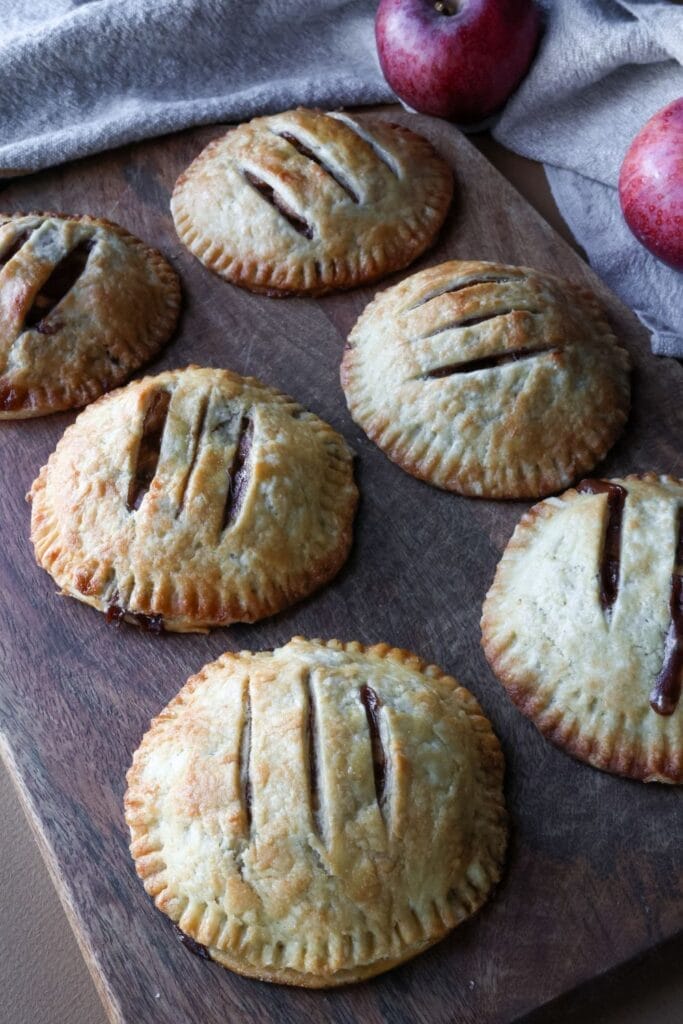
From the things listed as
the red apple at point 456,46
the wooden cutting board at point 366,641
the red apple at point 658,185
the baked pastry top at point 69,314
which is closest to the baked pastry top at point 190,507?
the wooden cutting board at point 366,641

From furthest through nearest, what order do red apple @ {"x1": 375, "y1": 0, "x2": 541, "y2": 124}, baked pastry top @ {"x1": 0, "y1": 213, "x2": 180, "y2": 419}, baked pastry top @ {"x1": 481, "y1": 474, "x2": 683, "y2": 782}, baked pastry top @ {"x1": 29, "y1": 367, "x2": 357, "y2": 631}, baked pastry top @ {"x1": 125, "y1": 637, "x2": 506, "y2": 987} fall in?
red apple @ {"x1": 375, "y1": 0, "x2": 541, "y2": 124} → baked pastry top @ {"x1": 0, "y1": 213, "x2": 180, "y2": 419} → baked pastry top @ {"x1": 29, "y1": 367, "x2": 357, "y2": 631} → baked pastry top @ {"x1": 481, "y1": 474, "x2": 683, "y2": 782} → baked pastry top @ {"x1": 125, "y1": 637, "x2": 506, "y2": 987}

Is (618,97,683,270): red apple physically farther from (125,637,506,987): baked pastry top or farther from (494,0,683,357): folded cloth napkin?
(125,637,506,987): baked pastry top

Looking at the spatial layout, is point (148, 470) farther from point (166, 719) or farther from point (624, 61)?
point (624, 61)

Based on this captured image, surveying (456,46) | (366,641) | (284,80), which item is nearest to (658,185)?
(456,46)

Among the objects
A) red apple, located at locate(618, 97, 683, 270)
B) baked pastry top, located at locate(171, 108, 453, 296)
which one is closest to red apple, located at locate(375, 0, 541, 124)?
baked pastry top, located at locate(171, 108, 453, 296)

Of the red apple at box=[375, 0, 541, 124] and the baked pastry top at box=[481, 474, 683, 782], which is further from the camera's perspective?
the red apple at box=[375, 0, 541, 124]

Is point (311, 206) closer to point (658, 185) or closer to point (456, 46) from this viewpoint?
point (456, 46)
